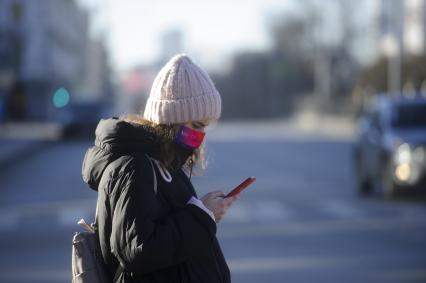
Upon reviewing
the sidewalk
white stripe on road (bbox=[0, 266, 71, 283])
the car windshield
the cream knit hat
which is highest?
the cream knit hat

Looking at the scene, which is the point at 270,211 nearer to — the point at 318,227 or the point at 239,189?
the point at 318,227

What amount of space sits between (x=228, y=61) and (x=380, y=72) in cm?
5600

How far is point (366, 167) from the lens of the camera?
62.5 feet

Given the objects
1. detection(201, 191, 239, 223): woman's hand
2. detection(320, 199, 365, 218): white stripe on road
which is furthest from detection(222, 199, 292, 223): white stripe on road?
detection(201, 191, 239, 223): woman's hand

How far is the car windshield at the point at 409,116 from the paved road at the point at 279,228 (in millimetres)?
1475

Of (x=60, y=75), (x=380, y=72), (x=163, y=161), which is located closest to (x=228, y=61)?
(x=60, y=75)

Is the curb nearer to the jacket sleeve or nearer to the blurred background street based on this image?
the blurred background street

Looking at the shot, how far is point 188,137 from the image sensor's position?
3.41 meters

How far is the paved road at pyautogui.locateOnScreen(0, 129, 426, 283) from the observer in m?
9.91

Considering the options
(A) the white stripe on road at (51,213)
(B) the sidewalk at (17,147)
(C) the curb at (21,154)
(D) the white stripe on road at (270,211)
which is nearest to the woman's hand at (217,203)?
(A) the white stripe on road at (51,213)

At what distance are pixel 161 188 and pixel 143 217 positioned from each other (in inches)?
6.3

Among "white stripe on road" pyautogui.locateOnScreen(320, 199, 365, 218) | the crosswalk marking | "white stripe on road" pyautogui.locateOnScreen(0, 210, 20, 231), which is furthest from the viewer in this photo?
"white stripe on road" pyautogui.locateOnScreen(320, 199, 365, 218)

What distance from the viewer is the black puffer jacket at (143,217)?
3.20 meters

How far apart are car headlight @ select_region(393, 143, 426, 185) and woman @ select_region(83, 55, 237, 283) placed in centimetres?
1385
